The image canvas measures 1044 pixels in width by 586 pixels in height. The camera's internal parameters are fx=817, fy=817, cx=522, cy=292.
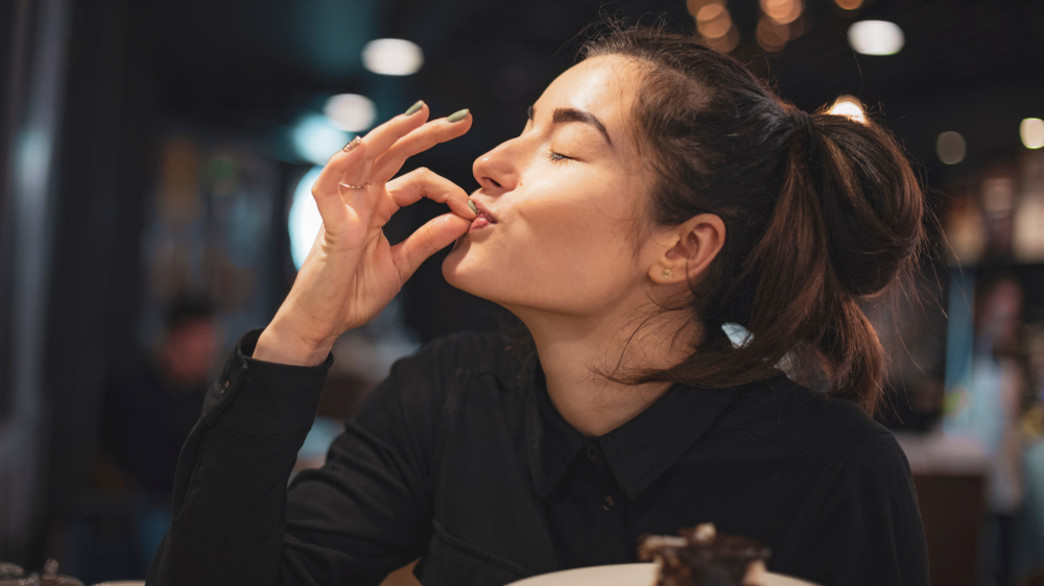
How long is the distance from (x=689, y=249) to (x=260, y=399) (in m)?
0.69

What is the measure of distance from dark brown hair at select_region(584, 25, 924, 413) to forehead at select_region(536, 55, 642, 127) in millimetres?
22

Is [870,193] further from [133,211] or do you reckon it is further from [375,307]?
[133,211]

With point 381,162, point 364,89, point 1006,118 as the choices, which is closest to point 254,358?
point 381,162

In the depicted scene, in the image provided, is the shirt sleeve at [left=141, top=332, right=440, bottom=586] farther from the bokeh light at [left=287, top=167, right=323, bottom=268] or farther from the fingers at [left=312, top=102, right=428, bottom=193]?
the bokeh light at [left=287, top=167, right=323, bottom=268]

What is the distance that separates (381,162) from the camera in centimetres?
129

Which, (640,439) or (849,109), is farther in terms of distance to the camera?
(849,109)

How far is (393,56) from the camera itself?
5473 millimetres

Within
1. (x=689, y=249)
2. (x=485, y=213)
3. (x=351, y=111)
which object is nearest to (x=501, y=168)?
(x=485, y=213)

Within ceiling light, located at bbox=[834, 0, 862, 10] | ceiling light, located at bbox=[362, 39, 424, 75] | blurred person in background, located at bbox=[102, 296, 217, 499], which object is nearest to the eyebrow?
blurred person in background, located at bbox=[102, 296, 217, 499]

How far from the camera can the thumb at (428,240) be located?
4.15 ft

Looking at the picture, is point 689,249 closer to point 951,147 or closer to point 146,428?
point 146,428

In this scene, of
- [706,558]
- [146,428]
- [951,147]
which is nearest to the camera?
[706,558]

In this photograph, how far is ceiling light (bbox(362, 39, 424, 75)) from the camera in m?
5.24

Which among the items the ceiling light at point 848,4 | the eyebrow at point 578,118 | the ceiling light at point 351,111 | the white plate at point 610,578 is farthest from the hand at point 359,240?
the ceiling light at point 351,111
